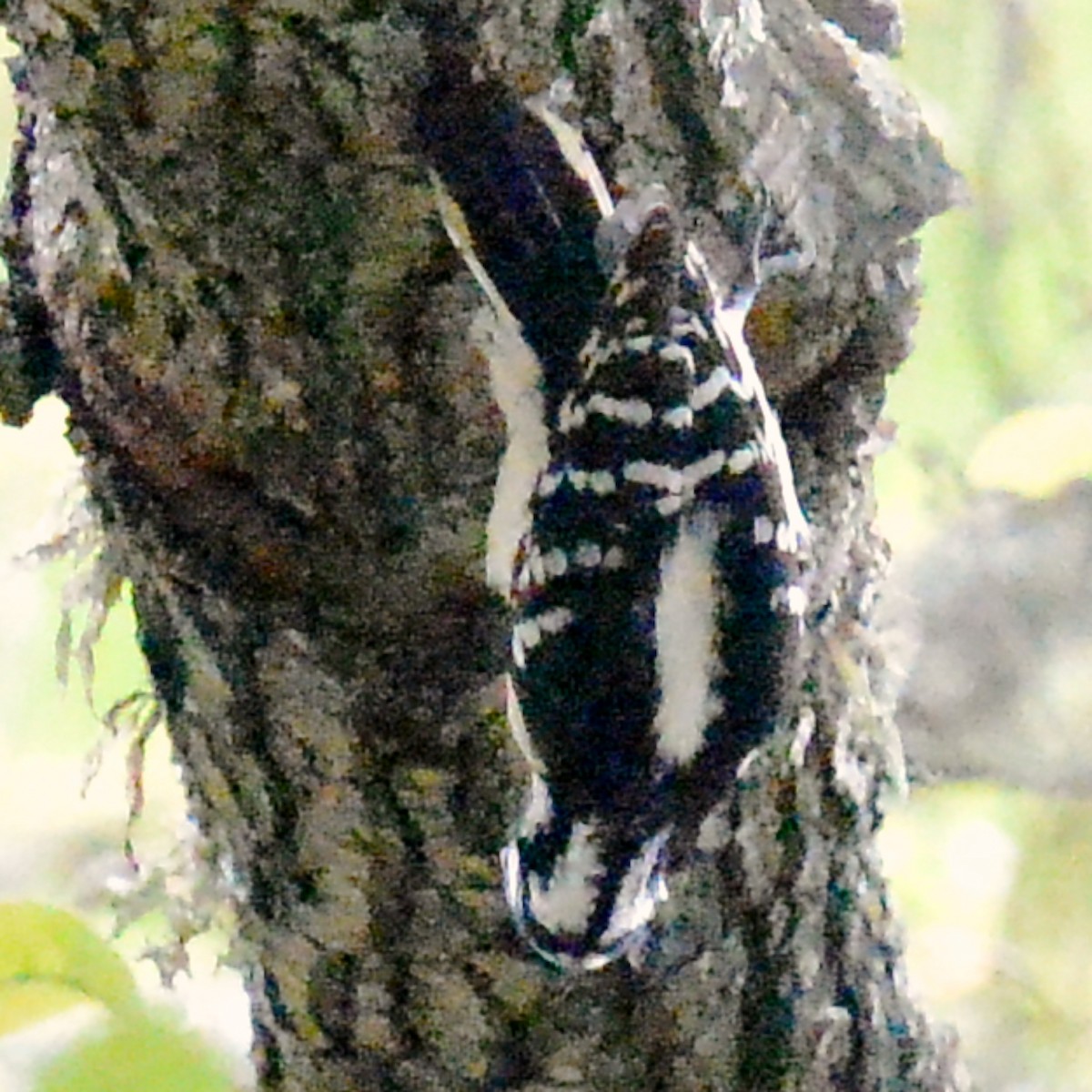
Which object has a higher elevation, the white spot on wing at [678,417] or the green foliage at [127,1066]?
the white spot on wing at [678,417]

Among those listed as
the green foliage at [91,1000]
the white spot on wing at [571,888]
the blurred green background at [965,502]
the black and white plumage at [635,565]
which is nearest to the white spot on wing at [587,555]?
the black and white plumage at [635,565]

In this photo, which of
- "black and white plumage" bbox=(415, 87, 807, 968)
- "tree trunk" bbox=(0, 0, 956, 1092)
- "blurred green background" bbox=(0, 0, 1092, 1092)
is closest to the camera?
"tree trunk" bbox=(0, 0, 956, 1092)

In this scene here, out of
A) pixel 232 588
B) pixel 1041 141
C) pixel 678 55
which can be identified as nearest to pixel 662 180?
pixel 678 55

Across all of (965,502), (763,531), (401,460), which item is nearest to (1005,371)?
(965,502)

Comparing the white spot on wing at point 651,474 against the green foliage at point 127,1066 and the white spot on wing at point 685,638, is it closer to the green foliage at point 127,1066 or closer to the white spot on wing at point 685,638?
the white spot on wing at point 685,638

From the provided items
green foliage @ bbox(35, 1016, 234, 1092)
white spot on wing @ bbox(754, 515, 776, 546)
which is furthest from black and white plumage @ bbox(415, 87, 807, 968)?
green foliage @ bbox(35, 1016, 234, 1092)

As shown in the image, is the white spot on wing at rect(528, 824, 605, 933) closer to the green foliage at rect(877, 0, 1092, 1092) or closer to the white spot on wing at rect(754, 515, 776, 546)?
the white spot on wing at rect(754, 515, 776, 546)
